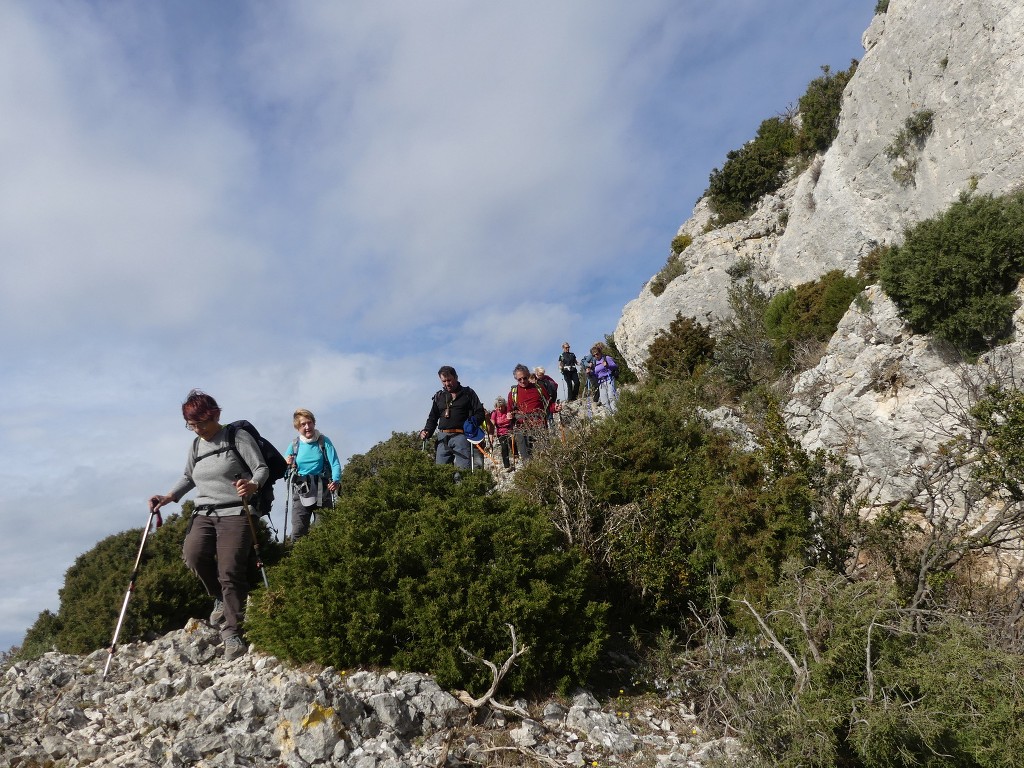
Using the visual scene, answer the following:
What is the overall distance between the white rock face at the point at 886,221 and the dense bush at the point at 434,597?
2.97 m

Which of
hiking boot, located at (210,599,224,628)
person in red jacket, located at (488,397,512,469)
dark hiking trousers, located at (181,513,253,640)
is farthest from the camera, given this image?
person in red jacket, located at (488,397,512,469)

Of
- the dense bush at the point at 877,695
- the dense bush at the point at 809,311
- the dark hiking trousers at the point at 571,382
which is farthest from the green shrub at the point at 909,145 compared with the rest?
the dense bush at the point at 877,695

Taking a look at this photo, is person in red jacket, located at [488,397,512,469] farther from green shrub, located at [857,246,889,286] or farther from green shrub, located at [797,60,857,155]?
green shrub, located at [797,60,857,155]

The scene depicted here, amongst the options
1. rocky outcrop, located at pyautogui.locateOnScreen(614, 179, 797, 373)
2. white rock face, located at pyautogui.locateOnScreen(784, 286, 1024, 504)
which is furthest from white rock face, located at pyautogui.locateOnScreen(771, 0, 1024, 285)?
white rock face, located at pyautogui.locateOnScreen(784, 286, 1024, 504)

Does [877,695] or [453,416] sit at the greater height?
[453,416]

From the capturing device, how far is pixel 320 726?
166 inches

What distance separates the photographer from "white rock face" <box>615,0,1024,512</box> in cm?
832

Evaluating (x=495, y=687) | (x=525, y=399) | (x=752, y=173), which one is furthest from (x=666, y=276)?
(x=495, y=687)

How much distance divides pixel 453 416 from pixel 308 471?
7.29 ft

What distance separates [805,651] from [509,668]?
2.00 m

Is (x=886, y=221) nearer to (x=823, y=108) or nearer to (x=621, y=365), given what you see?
(x=823, y=108)

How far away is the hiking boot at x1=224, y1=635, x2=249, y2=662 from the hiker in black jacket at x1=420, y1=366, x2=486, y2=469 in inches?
151

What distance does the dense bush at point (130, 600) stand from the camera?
6.91 metres

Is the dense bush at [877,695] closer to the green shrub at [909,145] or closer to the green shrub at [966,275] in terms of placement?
the green shrub at [966,275]
